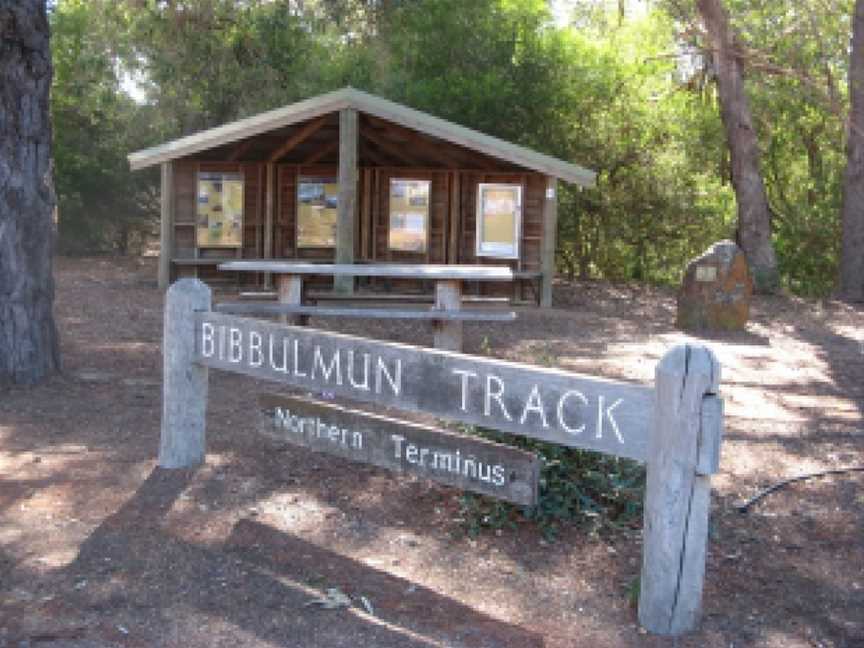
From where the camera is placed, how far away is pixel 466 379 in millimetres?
3926

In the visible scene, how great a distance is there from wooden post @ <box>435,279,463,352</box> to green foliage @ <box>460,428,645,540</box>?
4.17 m

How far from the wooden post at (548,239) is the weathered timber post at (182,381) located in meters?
10.1

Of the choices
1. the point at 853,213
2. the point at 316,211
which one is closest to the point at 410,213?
the point at 316,211

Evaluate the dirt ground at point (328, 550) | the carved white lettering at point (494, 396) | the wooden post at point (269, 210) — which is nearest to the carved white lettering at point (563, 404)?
the carved white lettering at point (494, 396)

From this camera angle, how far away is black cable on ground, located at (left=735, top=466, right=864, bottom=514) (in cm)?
528

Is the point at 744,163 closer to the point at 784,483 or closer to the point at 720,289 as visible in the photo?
the point at 720,289

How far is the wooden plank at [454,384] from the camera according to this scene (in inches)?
141

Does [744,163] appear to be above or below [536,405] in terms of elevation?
above

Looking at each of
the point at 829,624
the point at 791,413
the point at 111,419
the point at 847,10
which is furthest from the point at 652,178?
the point at 829,624

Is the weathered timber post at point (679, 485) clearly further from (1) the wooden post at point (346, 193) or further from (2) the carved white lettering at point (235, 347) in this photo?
(1) the wooden post at point (346, 193)

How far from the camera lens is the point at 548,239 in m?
15.0

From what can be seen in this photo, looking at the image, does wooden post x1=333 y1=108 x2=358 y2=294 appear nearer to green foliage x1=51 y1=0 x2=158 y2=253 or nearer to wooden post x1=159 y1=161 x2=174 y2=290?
wooden post x1=159 y1=161 x2=174 y2=290

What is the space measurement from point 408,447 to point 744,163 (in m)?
14.8

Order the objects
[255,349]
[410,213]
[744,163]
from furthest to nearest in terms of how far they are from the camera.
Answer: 1. [744,163]
2. [410,213]
3. [255,349]
